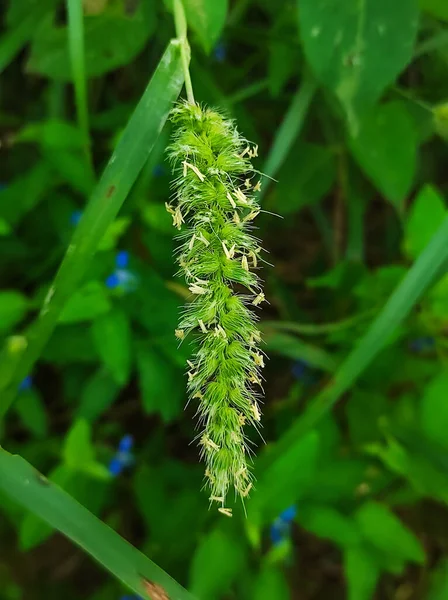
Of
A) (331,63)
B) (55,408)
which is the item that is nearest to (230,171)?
(331,63)

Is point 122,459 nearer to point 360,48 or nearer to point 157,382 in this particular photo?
point 157,382

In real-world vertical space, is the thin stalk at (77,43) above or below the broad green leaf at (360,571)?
above

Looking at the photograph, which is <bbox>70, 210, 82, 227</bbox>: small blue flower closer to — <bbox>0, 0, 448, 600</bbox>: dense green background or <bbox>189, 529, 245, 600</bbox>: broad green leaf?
<bbox>0, 0, 448, 600</bbox>: dense green background

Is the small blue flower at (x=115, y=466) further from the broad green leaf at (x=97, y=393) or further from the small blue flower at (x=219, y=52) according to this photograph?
the small blue flower at (x=219, y=52)

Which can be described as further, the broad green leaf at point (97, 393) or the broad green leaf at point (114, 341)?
the broad green leaf at point (97, 393)

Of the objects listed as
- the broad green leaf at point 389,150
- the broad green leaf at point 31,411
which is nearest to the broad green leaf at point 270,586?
the broad green leaf at point 31,411

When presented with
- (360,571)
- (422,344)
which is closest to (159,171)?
(422,344)

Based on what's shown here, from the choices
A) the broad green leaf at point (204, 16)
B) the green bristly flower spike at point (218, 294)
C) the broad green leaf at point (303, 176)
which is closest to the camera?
the green bristly flower spike at point (218, 294)
